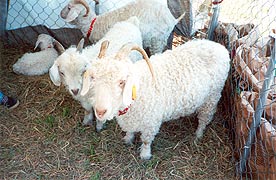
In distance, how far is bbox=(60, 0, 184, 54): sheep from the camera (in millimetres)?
4051

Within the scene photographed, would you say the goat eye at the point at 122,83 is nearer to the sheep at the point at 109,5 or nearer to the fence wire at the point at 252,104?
the fence wire at the point at 252,104

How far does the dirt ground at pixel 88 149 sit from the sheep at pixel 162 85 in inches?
7.2

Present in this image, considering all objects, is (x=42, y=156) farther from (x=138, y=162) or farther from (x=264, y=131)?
(x=264, y=131)

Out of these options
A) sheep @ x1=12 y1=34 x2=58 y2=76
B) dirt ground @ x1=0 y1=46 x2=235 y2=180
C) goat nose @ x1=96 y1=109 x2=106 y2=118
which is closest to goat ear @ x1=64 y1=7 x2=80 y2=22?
sheep @ x1=12 y1=34 x2=58 y2=76

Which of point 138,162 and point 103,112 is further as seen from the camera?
point 138,162

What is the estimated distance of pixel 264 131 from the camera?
247 centimetres

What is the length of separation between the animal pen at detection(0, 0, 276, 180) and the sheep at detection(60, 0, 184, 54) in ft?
1.94

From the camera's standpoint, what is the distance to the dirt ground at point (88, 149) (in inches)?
116

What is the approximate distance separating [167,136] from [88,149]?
2.49ft

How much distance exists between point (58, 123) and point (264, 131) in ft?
6.41

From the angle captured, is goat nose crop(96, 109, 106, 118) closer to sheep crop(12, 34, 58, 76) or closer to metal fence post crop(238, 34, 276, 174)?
metal fence post crop(238, 34, 276, 174)

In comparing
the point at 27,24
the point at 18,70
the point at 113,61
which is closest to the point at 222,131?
the point at 113,61

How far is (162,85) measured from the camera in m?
2.82

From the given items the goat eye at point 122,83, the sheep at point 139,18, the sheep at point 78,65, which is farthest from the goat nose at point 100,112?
the sheep at point 139,18
